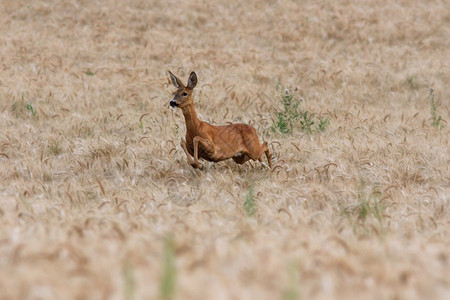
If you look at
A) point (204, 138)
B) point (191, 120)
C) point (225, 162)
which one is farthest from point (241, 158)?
point (191, 120)

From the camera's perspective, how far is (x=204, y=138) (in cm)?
779

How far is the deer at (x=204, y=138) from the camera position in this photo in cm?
774

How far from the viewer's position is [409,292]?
9.64ft

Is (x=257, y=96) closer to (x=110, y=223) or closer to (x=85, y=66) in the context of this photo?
(x=85, y=66)

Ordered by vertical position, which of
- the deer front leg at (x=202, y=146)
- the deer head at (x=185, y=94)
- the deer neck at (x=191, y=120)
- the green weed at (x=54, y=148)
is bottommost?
the green weed at (x=54, y=148)

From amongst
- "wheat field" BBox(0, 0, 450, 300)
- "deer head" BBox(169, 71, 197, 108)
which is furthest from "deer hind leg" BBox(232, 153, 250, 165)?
"deer head" BBox(169, 71, 197, 108)

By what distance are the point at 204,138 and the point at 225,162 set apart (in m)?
1.30

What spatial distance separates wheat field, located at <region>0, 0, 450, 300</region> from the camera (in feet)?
10.5

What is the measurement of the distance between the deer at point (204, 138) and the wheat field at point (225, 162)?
0.29 meters

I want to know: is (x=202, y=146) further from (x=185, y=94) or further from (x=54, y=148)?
(x=54, y=148)

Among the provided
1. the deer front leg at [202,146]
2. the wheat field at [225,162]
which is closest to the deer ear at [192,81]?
the deer front leg at [202,146]

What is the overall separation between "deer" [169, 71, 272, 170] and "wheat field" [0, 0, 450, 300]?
0.29 meters

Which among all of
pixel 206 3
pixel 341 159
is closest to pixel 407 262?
pixel 341 159

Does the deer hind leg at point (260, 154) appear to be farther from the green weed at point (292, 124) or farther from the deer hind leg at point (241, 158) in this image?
the green weed at point (292, 124)
